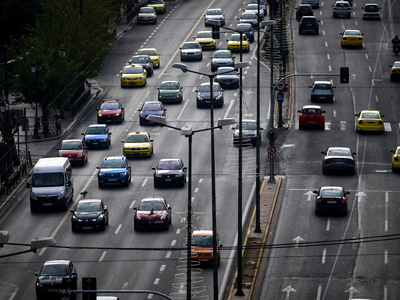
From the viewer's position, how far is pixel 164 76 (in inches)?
3393

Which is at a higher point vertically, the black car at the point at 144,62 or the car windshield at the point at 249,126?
→ the car windshield at the point at 249,126

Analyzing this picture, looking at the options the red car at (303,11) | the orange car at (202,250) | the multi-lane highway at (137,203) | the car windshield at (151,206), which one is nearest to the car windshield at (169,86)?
the multi-lane highway at (137,203)

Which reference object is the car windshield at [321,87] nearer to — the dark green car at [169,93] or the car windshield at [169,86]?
the dark green car at [169,93]

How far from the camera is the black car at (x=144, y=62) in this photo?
283 ft

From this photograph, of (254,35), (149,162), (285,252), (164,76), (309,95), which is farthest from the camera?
(254,35)

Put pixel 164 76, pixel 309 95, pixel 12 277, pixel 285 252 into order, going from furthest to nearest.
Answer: pixel 164 76 < pixel 309 95 < pixel 285 252 < pixel 12 277

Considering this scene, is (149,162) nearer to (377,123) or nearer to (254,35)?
(377,123)

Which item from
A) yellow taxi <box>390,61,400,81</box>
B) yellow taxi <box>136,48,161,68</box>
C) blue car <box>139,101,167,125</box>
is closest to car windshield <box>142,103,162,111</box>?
blue car <box>139,101,167,125</box>

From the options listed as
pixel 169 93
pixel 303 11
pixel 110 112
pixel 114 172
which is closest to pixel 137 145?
pixel 114 172

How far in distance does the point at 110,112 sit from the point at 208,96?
7298 millimetres

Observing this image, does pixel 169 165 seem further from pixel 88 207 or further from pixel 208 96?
pixel 208 96

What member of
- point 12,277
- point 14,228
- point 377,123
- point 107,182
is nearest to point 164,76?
point 377,123

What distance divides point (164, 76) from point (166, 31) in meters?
17.3

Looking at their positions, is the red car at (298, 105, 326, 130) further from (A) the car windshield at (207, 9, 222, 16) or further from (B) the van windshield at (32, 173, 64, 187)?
(A) the car windshield at (207, 9, 222, 16)
